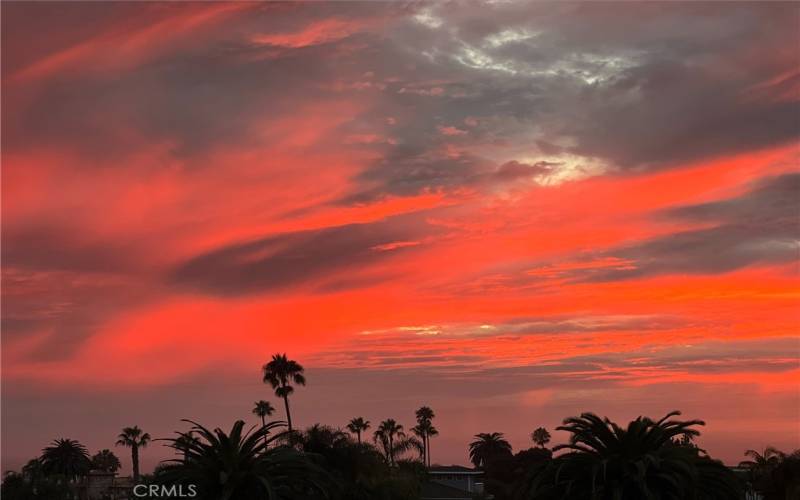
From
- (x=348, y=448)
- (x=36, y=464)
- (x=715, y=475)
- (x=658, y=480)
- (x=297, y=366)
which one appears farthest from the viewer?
(x=36, y=464)

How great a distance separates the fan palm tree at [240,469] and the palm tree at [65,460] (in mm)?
126805

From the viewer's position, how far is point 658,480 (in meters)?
48.2

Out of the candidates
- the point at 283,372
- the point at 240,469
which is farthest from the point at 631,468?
the point at 283,372

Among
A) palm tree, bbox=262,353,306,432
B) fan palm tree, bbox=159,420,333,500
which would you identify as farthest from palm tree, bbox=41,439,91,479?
fan palm tree, bbox=159,420,333,500

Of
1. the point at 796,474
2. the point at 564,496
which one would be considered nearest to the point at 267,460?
the point at 564,496

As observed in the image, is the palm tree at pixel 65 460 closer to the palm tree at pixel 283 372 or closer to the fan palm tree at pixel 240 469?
the palm tree at pixel 283 372

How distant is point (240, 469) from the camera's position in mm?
49875

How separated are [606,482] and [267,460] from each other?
695 inches

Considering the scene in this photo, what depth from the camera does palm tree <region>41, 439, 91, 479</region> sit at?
166500 millimetres

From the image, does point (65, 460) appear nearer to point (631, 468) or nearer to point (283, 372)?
point (283, 372)

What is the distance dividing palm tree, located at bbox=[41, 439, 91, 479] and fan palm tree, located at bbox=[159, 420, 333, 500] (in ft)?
416

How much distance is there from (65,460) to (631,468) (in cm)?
14049

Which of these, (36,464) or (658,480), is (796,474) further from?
(36,464)

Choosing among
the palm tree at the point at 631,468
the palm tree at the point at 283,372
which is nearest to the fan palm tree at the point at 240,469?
the palm tree at the point at 631,468
